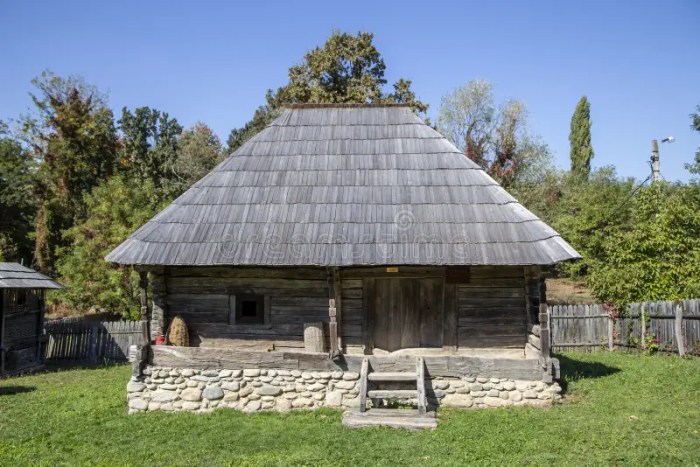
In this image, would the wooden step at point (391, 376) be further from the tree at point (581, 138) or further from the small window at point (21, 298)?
the tree at point (581, 138)

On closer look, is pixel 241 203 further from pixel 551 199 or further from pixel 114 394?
pixel 551 199

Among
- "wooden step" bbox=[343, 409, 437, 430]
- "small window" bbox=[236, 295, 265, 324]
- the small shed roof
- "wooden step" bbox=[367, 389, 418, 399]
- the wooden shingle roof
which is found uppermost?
the wooden shingle roof

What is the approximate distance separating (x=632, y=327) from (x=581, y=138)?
27.2 metres

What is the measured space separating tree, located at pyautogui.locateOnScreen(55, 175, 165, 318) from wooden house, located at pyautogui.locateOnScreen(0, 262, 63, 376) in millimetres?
2996

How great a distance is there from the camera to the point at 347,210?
33.0 ft

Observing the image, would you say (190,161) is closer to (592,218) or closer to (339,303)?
(592,218)

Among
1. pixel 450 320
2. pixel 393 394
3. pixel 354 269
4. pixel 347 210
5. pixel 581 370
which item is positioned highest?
pixel 347 210

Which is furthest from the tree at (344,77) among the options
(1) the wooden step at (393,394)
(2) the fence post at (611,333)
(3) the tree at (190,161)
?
(1) the wooden step at (393,394)

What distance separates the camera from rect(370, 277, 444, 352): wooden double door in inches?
394

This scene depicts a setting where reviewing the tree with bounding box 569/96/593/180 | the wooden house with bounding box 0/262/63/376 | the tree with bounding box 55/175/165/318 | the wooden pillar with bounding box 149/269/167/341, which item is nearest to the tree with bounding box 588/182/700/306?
the wooden pillar with bounding box 149/269/167/341

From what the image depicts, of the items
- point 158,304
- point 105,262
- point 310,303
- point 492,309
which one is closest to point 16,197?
point 105,262

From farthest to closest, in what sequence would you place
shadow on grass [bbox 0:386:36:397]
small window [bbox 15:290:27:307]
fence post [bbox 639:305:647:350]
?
small window [bbox 15:290:27:307], fence post [bbox 639:305:647:350], shadow on grass [bbox 0:386:36:397]

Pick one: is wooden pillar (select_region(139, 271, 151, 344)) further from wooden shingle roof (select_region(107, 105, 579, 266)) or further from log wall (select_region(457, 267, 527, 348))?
log wall (select_region(457, 267, 527, 348))

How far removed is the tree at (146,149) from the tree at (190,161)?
393 millimetres
